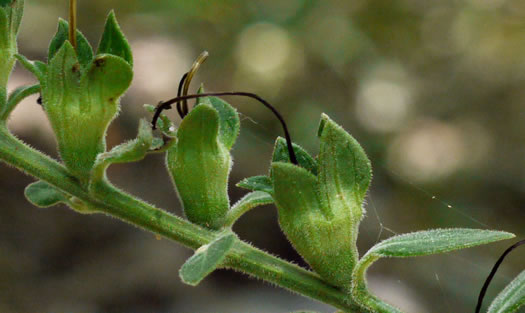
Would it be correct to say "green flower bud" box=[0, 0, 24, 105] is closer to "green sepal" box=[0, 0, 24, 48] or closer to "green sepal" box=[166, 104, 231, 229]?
"green sepal" box=[0, 0, 24, 48]

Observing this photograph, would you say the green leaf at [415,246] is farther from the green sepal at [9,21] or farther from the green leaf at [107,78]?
the green sepal at [9,21]

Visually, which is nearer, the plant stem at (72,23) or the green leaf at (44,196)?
the plant stem at (72,23)

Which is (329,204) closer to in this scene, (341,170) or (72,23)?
(341,170)

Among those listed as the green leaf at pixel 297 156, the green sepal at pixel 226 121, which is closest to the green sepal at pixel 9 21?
the green sepal at pixel 226 121

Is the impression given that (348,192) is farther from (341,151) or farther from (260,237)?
(260,237)

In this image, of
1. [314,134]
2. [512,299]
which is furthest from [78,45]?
[314,134]
